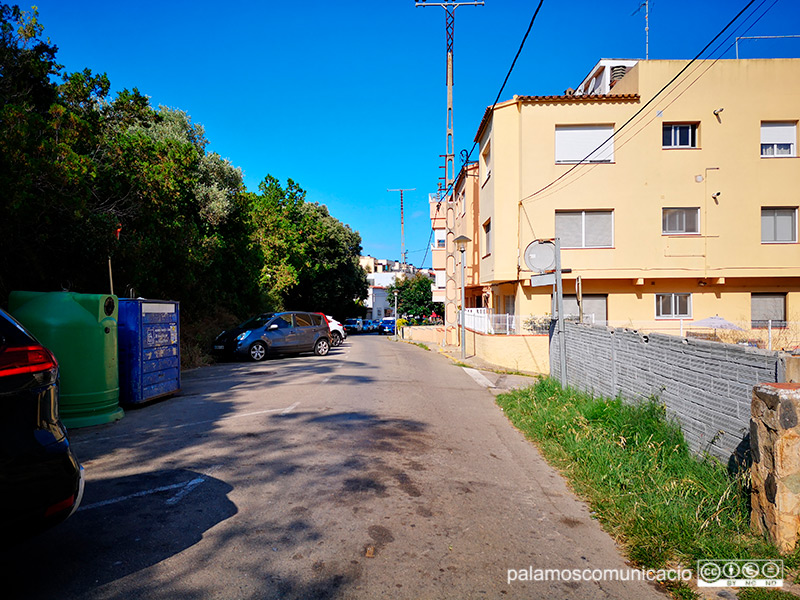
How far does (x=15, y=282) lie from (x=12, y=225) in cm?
243

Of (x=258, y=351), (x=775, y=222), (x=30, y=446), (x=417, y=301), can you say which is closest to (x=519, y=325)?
(x=258, y=351)

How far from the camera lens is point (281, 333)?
19734 millimetres

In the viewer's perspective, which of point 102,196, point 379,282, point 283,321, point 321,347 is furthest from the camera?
point 379,282

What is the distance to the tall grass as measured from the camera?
4.06 metres

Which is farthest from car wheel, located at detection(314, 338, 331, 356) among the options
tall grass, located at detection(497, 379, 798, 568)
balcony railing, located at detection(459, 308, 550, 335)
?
tall grass, located at detection(497, 379, 798, 568)

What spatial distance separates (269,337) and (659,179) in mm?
14565

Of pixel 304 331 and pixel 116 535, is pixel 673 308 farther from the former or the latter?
pixel 116 535

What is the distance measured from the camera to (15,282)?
11602mm

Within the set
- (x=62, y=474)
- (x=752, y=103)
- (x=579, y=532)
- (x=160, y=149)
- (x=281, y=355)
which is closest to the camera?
(x=62, y=474)

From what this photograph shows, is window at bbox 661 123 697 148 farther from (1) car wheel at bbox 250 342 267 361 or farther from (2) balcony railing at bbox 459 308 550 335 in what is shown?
(1) car wheel at bbox 250 342 267 361

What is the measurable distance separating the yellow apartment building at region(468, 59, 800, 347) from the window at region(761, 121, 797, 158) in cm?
3

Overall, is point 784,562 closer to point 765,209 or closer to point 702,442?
point 702,442

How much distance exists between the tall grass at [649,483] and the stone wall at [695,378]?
0.68ft

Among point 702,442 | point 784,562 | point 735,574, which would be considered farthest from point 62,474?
point 702,442
